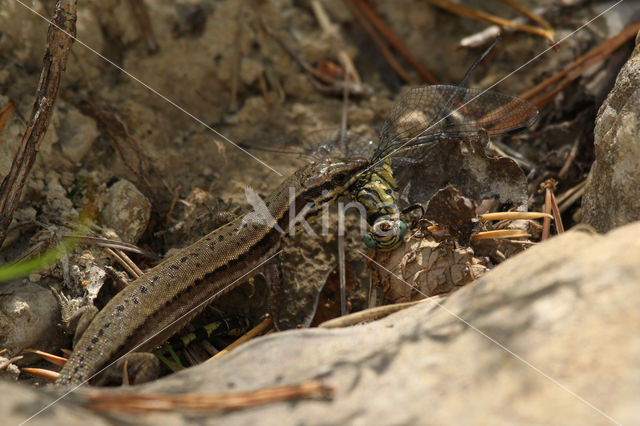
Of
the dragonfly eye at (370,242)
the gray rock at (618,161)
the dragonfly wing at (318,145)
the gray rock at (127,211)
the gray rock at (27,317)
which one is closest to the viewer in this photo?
the gray rock at (618,161)

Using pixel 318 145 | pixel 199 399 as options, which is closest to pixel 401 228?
pixel 318 145

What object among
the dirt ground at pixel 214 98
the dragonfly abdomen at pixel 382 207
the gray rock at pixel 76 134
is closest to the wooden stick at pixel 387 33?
the dirt ground at pixel 214 98

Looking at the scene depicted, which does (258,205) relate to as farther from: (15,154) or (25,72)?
(25,72)

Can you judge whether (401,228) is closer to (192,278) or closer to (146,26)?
(192,278)

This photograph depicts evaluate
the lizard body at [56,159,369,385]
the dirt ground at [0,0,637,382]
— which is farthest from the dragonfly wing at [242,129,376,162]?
the lizard body at [56,159,369,385]

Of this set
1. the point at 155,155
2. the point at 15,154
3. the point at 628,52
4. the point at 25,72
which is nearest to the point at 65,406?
the point at 15,154

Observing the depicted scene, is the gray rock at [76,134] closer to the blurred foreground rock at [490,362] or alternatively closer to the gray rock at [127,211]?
the gray rock at [127,211]

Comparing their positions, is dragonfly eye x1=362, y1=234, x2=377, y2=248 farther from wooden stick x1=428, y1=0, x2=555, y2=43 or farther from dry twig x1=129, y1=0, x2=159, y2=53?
dry twig x1=129, y1=0, x2=159, y2=53
